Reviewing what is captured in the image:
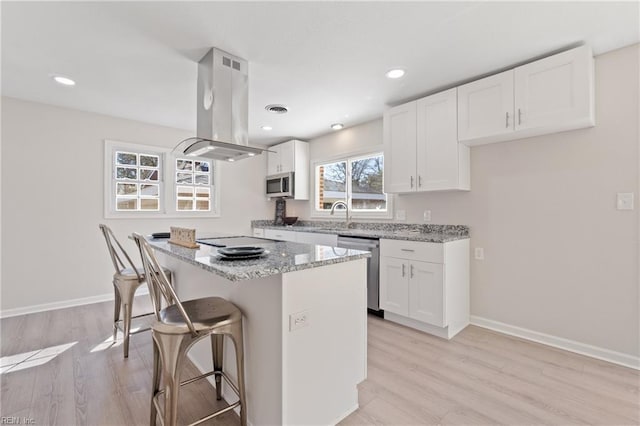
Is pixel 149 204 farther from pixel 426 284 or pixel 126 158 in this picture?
pixel 426 284

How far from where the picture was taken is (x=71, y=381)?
1993 millimetres

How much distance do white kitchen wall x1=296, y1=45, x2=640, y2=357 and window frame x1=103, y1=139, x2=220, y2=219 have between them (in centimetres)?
359

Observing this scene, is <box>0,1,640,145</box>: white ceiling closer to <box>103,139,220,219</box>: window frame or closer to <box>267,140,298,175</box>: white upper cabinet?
<box>103,139,220,219</box>: window frame

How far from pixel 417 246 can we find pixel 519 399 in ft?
4.48

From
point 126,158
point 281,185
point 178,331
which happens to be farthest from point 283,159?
point 178,331

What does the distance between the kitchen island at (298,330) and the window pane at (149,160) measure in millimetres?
2967

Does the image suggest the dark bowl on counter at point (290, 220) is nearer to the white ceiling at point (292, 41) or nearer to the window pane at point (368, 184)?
the window pane at point (368, 184)

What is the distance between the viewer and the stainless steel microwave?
4.89 metres

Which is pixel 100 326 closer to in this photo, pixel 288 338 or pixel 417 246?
pixel 288 338

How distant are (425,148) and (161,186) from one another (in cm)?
367

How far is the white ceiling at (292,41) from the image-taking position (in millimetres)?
1857

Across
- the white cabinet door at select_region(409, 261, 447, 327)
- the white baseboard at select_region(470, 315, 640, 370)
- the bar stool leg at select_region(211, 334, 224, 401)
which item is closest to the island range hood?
the bar stool leg at select_region(211, 334, 224, 401)

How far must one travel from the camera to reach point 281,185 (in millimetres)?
4957

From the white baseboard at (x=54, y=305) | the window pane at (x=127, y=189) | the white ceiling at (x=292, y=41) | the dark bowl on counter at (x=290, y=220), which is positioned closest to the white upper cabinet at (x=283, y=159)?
the dark bowl on counter at (x=290, y=220)
